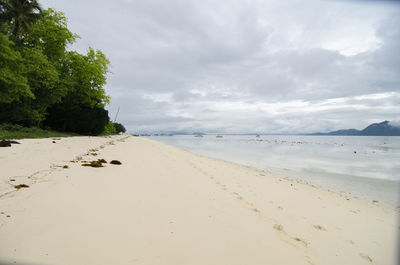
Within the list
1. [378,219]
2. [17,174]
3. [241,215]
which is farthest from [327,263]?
[17,174]

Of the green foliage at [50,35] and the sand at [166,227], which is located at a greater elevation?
the green foliage at [50,35]

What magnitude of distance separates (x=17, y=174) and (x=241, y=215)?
16.2ft

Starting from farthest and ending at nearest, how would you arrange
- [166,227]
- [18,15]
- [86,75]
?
[86,75], [18,15], [166,227]

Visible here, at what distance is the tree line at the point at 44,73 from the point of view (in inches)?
572

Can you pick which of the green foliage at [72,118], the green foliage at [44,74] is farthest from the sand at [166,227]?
the green foliage at [72,118]

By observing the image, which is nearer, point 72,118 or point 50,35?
point 50,35

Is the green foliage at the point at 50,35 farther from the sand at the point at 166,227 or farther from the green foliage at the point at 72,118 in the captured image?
the sand at the point at 166,227

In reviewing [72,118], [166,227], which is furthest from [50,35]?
[166,227]

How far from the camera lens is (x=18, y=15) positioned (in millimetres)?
19281

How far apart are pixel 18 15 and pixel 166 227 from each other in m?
29.7

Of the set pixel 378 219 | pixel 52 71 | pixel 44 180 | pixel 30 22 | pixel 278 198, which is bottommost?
pixel 378 219

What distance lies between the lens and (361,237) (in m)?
2.95

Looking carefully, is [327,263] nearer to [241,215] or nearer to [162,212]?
[241,215]

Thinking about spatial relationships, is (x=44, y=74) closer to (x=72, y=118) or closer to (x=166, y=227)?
(x=72, y=118)
